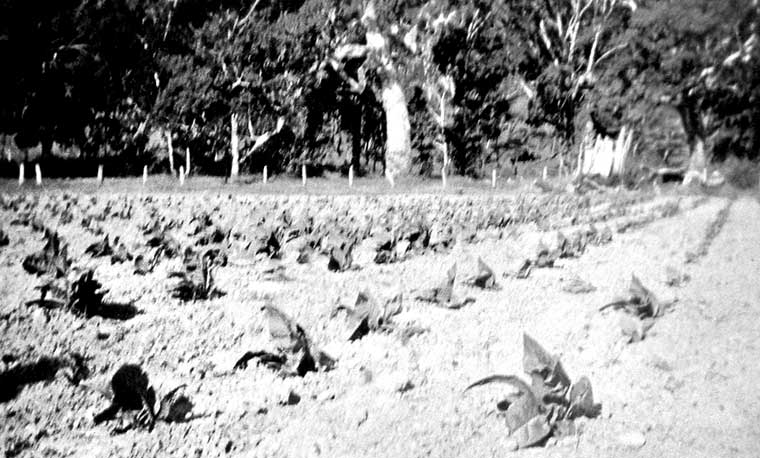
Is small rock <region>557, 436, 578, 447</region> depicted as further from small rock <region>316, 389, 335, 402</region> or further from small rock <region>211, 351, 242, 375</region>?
small rock <region>211, 351, 242, 375</region>

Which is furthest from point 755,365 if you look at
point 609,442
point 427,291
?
point 427,291

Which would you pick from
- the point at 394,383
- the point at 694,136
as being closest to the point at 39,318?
the point at 394,383

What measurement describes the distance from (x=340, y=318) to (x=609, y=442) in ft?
10.3

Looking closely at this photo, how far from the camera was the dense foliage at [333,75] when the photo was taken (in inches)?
1188

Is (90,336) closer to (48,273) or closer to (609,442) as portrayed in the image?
(48,273)

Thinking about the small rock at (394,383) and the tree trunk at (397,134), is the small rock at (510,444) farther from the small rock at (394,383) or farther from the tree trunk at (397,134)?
the tree trunk at (397,134)

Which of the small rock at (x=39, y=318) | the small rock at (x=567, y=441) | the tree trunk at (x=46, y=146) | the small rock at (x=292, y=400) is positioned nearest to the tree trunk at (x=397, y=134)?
the tree trunk at (x=46, y=146)

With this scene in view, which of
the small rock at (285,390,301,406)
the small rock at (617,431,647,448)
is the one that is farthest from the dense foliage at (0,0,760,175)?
the small rock at (285,390,301,406)

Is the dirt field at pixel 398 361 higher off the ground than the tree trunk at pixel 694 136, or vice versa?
the tree trunk at pixel 694 136

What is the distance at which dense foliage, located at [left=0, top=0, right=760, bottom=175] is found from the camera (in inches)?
1188

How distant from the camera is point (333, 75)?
37312mm

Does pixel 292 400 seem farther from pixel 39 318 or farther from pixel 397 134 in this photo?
pixel 397 134

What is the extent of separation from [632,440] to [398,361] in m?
1.87

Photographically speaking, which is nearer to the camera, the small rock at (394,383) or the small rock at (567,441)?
the small rock at (567,441)
